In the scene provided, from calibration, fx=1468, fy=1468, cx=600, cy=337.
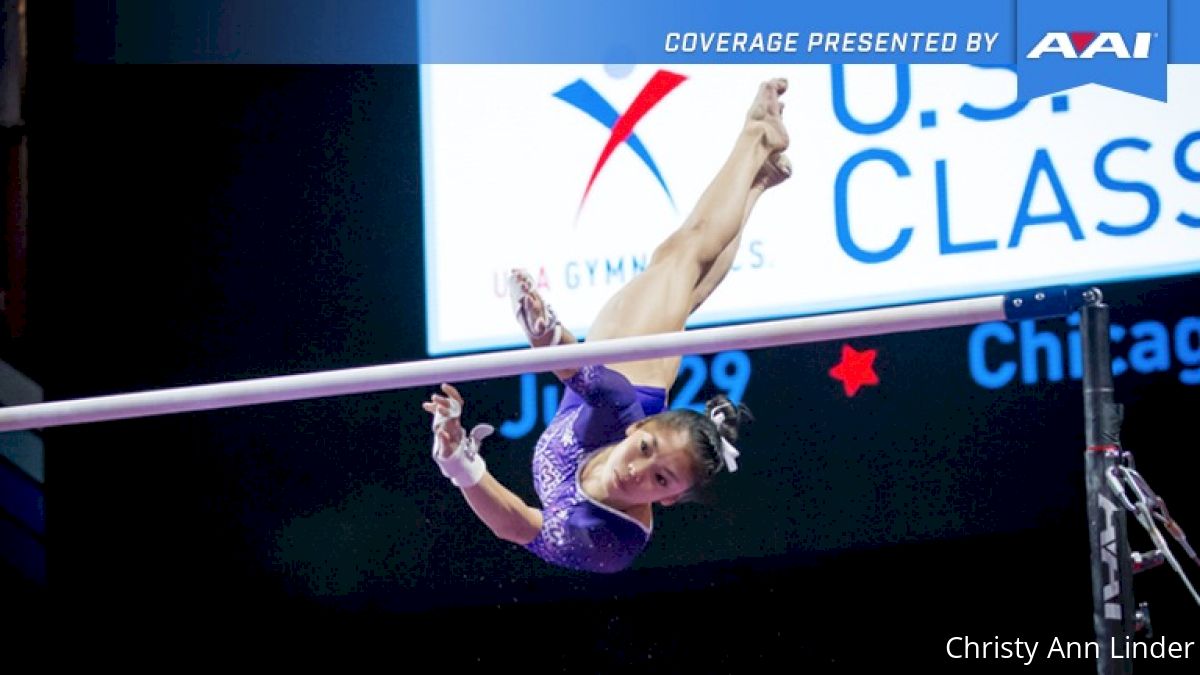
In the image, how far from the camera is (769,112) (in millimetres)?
3904

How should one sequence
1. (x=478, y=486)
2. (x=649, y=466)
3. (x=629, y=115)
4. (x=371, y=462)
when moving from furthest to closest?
(x=371, y=462) → (x=629, y=115) → (x=478, y=486) → (x=649, y=466)

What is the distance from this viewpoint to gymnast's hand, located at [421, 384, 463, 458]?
12.1 feet

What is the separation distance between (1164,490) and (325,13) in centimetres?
266

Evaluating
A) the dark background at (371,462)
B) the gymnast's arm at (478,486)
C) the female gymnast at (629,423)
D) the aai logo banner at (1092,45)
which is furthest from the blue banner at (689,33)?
the gymnast's arm at (478,486)

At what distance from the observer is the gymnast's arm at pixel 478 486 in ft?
12.3

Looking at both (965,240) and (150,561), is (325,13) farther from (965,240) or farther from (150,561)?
(965,240)

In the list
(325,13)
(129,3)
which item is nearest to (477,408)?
(325,13)

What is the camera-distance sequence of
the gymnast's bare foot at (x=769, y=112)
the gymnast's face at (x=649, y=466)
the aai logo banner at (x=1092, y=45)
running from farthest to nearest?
the gymnast's bare foot at (x=769, y=112)
the aai logo banner at (x=1092, y=45)
the gymnast's face at (x=649, y=466)

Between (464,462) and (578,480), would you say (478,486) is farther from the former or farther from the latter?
(578,480)

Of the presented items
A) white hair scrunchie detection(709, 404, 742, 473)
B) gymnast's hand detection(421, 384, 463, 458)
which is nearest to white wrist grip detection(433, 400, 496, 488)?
gymnast's hand detection(421, 384, 463, 458)

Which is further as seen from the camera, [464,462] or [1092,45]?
[1092,45]

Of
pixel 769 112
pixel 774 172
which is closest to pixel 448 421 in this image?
pixel 774 172

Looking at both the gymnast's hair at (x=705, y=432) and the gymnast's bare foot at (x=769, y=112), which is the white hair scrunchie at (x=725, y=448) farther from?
the gymnast's bare foot at (x=769, y=112)

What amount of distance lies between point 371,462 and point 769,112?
57.2 inches
